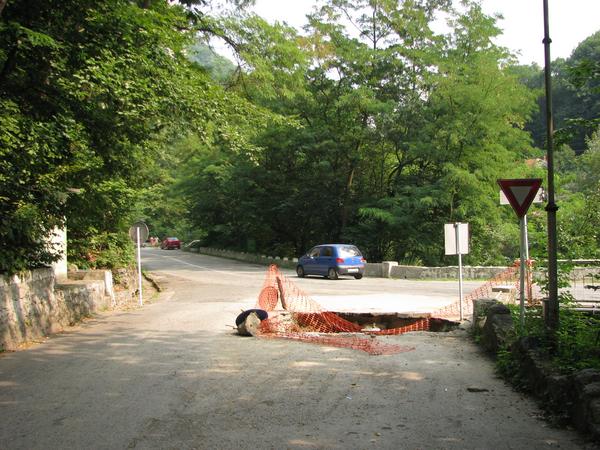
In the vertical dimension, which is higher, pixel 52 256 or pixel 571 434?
pixel 52 256

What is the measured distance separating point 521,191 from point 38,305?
8326 mm

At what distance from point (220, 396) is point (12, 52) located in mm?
6219

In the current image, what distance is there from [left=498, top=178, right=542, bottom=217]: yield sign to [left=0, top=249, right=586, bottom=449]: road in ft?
7.65

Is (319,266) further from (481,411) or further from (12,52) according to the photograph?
(481,411)

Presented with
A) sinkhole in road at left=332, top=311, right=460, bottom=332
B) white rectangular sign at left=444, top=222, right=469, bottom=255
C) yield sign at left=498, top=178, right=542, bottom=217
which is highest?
yield sign at left=498, top=178, right=542, bottom=217

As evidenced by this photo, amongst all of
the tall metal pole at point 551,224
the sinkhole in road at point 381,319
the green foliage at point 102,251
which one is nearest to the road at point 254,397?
the tall metal pole at point 551,224

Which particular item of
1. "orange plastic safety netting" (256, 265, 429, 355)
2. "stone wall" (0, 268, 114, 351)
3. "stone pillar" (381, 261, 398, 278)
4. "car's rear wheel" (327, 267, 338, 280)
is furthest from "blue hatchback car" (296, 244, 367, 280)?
"stone wall" (0, 268, 114, 351)

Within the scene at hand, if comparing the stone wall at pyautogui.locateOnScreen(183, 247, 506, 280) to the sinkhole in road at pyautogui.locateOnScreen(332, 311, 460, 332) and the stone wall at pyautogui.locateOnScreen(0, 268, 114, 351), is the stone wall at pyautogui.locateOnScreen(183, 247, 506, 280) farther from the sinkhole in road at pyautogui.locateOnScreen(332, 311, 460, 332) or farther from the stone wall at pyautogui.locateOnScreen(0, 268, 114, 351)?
the stone wall at pyautogui.locateOnScreen(0, 268, 114, 351)

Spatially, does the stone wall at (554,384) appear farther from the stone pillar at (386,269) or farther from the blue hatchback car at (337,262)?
the stone pillar at (386,269)

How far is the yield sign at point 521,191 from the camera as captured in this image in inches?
313

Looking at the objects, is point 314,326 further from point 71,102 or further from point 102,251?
point 102,251

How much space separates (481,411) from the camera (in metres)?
5.20

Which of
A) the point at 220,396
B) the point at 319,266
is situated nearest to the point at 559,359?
the point at 220,396

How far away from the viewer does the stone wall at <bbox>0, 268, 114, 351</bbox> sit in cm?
835
